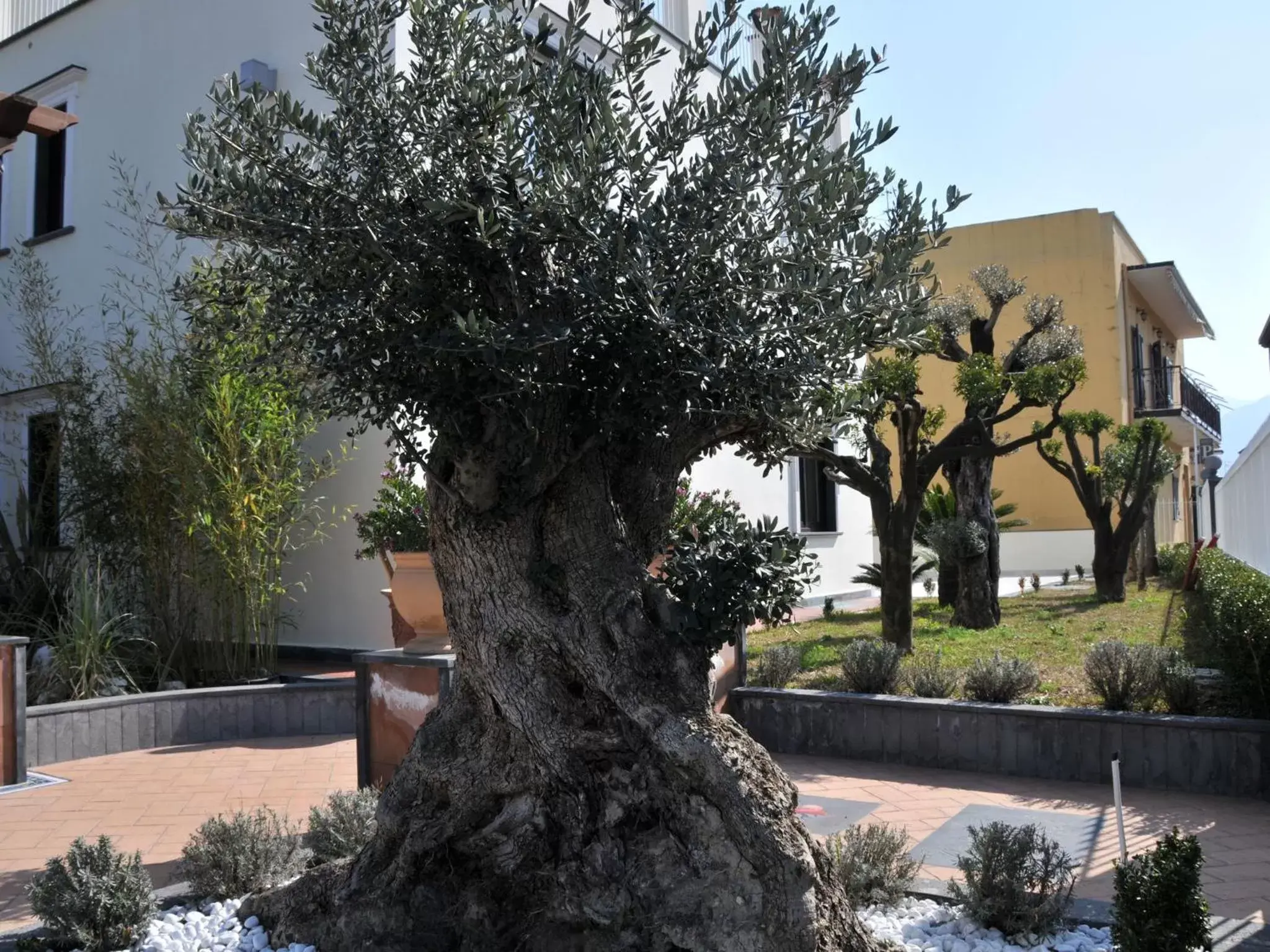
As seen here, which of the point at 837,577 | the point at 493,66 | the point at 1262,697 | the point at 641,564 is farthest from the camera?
the point at 837,577

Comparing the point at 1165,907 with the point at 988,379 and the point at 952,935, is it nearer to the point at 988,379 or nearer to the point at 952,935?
the point at 952,935

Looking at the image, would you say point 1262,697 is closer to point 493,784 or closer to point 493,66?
point 493,784

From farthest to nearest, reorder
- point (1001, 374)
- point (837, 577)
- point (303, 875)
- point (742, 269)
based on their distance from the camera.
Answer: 1. point (837, 577)
2. point (1001, 374)
3. point (303, 875)
4. point (742, 269)

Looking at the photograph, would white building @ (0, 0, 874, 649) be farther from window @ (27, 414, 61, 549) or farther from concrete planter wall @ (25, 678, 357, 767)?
concrete planter wall @ (25, 678, 357, 767)

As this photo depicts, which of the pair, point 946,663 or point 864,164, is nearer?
point 864,164

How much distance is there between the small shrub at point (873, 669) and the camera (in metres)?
7.70

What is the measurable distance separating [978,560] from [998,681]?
5292 millimetres

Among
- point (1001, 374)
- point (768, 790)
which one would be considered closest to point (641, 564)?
point (768, 790)

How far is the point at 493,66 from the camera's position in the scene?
3.43 m

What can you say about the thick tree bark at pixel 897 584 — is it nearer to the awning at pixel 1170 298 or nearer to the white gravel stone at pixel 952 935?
the white gravel stone at pixel 952 935

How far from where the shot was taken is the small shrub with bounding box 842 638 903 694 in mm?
7703

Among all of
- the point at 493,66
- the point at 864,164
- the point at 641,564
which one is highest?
the point at 493,66

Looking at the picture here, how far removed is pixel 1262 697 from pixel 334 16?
19.5 feet

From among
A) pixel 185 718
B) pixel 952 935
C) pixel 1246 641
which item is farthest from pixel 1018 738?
pixel 185 718
